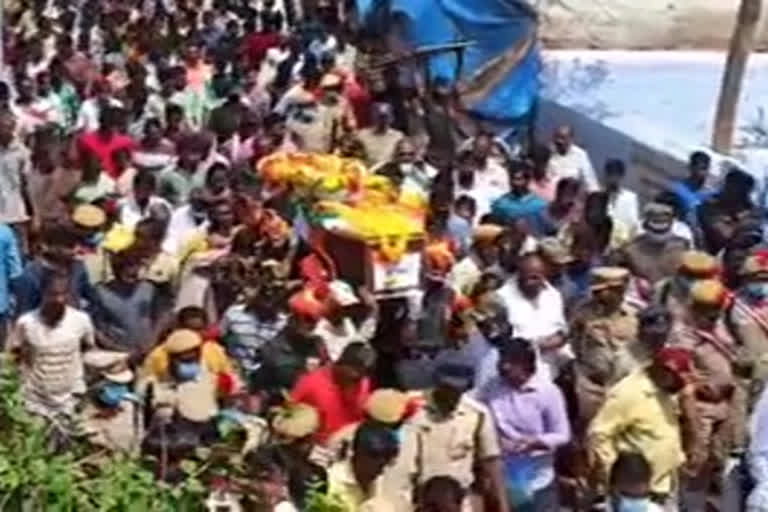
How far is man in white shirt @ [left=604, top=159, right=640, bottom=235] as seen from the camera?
46.7 feet

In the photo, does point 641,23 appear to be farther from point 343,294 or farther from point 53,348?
point 53,348

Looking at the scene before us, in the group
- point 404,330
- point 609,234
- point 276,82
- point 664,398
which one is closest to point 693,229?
point 609,234

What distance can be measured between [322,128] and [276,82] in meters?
2.23

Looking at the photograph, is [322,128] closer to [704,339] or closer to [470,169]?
[470,169]

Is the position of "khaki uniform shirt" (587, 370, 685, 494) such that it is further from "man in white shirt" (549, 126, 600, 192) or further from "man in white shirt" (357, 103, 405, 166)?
"man in white shirt" (357, 103, 405, 166)

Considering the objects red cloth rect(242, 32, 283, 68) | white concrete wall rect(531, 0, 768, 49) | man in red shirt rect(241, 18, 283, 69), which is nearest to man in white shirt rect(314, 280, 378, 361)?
man in red shirt rect(241, 18, 283, 69)

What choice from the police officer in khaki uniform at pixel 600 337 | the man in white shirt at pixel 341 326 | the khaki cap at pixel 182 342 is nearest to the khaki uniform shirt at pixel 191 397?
the khaki cap at pixel 182 342

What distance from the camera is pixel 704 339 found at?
11.0 metres

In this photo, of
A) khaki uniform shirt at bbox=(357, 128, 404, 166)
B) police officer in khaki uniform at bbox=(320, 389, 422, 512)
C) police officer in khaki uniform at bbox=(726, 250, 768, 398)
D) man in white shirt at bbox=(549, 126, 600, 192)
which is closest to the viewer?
police officer in khaki uniform at bbox=(320, 389, 422, 512)

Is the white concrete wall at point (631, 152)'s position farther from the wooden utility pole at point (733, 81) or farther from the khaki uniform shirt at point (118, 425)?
the khaki uniform shirt at point (118, 425)

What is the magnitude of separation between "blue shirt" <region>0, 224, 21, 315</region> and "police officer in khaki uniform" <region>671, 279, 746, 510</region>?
10.3 feet

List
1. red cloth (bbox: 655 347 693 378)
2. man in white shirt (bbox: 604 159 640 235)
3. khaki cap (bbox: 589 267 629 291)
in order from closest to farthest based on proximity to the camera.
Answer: red cloth (bbox: 655 347 693 378) → khaki cap (bbox: 589 267 629 291) → man in white shirt (bbox: 604 159 640 235)

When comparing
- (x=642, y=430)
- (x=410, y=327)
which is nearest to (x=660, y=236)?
(x=410, y=327)

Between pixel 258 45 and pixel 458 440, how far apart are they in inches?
455
